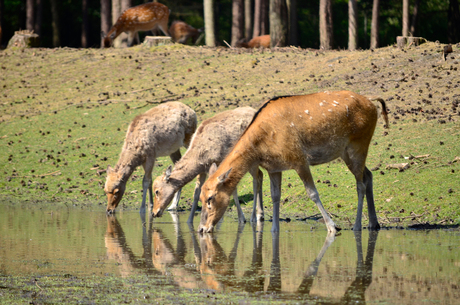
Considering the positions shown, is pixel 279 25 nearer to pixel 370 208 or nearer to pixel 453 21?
pixel 453 21

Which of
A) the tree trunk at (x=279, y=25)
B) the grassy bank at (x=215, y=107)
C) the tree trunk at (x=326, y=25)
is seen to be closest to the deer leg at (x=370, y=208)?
the grassy bank at (x=215, y=107)

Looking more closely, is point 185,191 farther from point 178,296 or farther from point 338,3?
point 338,3

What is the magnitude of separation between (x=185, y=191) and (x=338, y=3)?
30.3 m

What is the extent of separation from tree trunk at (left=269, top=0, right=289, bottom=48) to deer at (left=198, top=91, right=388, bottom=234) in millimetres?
16892

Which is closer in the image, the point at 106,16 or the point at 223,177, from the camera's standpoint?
the point at 223,177

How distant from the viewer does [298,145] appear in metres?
9.27

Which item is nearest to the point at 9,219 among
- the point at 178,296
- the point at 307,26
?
the point at 178,296

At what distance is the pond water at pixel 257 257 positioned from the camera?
225 inches

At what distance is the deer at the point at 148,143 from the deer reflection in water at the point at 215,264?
325 centimetres

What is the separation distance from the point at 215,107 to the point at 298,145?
10.1 m

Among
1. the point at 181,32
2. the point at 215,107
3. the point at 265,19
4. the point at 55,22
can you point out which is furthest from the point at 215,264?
the point at 55,22

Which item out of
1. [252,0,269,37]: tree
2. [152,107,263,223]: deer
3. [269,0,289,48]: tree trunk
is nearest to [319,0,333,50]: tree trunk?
[269,0,289,48]: tree trunk

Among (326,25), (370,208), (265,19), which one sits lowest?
(370,208)

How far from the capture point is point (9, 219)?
35.7 ft
